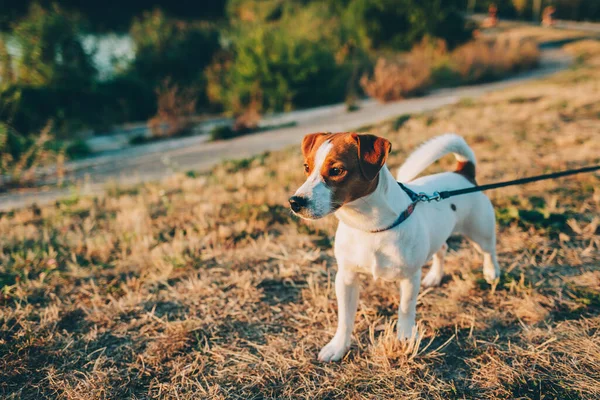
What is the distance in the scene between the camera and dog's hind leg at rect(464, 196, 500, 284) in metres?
3.02

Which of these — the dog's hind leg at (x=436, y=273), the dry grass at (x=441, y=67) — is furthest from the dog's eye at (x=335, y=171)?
the dry grass at (x=441, y=67)

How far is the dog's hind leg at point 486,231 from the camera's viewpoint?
3.02 metres

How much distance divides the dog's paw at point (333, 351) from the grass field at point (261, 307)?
5 cm

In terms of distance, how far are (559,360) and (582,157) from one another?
4.46 meters

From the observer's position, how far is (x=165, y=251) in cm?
403

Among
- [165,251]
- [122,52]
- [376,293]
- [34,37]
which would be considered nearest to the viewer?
[376,293]

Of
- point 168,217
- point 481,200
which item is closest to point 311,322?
point 481,200

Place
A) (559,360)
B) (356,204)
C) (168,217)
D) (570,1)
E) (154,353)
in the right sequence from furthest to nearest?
(570,1)
(168,217)
(154,353)
(559,360)
(356,204)

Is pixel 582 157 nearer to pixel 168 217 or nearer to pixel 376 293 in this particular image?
pixel 376 293

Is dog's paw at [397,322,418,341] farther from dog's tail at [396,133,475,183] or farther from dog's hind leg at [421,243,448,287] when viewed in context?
dog's tail at [396,133,475,183]

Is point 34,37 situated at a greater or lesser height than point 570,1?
greater

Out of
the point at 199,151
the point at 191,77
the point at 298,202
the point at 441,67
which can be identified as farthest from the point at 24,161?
the point at 441,67

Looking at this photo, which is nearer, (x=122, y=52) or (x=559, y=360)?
(x=559, y=360)

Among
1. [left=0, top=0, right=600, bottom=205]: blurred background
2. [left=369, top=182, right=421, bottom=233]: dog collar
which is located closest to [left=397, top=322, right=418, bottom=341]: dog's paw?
[left=369, top=182, right=421, bottom=233]: dog collar
